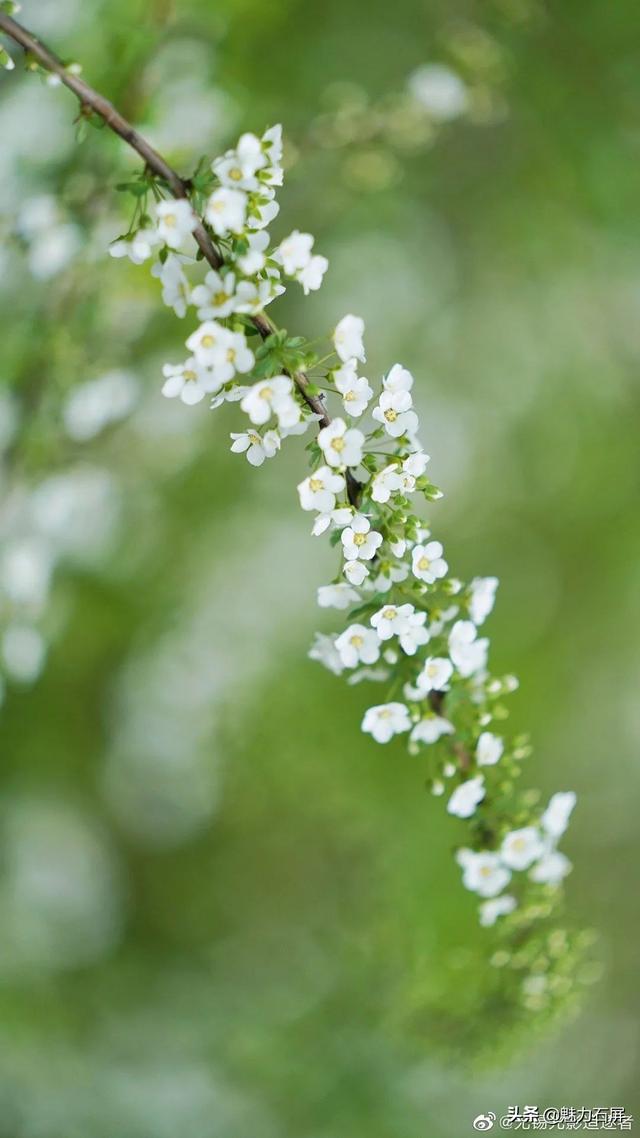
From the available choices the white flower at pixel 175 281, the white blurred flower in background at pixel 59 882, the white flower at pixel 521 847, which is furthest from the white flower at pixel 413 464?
the white blurred flower in background at pixel 59 882

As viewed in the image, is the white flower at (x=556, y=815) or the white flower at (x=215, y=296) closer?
the white flower at (x=215, y=296)

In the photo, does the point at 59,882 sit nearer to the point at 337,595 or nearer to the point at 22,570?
the point at 22,570

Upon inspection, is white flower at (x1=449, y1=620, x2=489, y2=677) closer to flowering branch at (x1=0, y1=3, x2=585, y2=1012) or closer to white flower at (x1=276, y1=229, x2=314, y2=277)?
flowering branch at (x1=0, y1=3, x2=585, y2=1012)

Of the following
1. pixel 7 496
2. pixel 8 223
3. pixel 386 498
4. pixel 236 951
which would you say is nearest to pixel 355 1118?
pixel 236 951

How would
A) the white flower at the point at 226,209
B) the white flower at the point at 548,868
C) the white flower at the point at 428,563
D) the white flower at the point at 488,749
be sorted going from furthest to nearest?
the white flower at the point at 548,868 → the white flower at the point at 488,749 → the white flower at the point at 428,563 → the white flower at the point at 226,209

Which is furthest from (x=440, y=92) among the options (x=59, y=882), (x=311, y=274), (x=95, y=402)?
(x=59, y=882)

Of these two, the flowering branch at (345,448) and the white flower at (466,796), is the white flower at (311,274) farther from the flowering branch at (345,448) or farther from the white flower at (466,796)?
the white flower at (466,796)

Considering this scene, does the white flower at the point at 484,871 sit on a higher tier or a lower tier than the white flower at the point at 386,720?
lower
